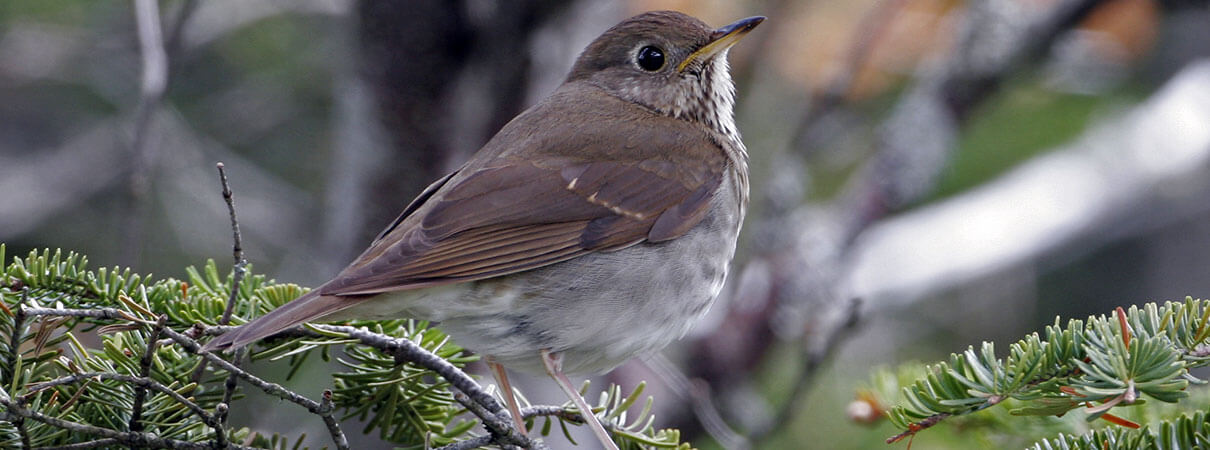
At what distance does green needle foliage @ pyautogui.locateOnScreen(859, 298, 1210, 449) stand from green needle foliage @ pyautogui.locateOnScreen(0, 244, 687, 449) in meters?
0.61

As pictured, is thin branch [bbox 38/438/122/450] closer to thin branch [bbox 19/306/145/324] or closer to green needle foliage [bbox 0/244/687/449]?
green needle foliage [bbox 0/244/687/449]

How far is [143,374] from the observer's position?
6.25 feet

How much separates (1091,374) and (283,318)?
1.48m

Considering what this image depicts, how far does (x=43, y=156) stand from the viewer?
5883mm

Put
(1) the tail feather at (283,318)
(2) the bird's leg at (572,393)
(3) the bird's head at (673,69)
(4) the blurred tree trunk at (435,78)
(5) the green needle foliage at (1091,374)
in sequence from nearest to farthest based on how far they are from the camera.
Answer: (5) the green needle foliage at (1091,374), (1) the tail feather at (283,318), (2) the bird's leg at (572,393), (3) the bird's head at (673,69), (4) the blurred tree trunk at (435,78)

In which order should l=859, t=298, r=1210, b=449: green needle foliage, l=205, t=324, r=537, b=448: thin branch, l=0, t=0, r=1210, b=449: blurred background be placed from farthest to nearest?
1. l=0, t=0, r=1210, b=449: blurred background
2. l=205, t=324, r=537, b=448: thin branch
3. l=859, t=298, r=1210, b=449: green needle foliage

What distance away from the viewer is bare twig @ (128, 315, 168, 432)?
72.2 inches

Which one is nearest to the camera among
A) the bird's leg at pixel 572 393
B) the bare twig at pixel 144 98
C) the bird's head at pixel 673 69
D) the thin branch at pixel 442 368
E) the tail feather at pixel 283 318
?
the tail feather at pixel 283 318

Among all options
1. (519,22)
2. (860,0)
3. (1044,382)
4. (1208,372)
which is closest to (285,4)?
(519,22)

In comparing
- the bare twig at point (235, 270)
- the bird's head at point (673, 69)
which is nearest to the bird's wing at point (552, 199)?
the bird's head at point (673, 69)

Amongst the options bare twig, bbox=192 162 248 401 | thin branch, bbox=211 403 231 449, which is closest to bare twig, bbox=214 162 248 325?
bare twig, bbox=192 162 248 401

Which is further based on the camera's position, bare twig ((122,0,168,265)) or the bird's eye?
the bird's eye

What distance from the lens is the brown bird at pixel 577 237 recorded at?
2.66 meters

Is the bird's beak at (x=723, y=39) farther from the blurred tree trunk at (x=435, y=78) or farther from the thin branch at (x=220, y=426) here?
the thin branch at (x=220, y=426)
